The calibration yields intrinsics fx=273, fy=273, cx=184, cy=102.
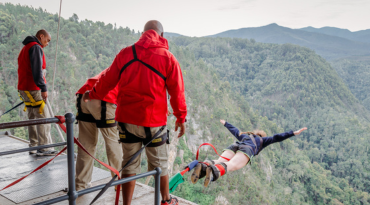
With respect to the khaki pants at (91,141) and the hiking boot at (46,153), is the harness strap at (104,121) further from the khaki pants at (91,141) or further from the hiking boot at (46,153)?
the hiking boot at (46,153)

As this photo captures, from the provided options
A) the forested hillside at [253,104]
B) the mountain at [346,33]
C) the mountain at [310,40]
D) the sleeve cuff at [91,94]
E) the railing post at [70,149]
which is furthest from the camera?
the mountain at [346,33]

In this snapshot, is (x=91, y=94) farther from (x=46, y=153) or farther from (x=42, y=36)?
(x=46, y=153)

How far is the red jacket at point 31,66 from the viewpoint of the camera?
3.08 metres

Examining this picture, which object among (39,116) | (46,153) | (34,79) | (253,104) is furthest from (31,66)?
(253,104)

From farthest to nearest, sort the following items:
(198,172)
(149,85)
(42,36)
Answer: (42,36) → (198,172) → (149,85)

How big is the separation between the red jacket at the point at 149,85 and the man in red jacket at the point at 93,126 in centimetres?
41

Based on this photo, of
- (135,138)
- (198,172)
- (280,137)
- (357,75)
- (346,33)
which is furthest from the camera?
(346,33)

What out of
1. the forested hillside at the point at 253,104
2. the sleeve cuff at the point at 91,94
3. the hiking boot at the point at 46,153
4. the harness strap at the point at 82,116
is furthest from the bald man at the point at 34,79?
the forested hillside at the point at 253,104

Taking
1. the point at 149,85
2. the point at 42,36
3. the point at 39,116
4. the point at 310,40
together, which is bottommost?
the point at 39,116

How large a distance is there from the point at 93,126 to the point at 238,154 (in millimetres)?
1919

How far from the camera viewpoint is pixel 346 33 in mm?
128875

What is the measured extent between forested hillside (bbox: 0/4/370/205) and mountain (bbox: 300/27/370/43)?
178 ft

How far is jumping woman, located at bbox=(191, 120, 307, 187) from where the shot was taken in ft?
9.13

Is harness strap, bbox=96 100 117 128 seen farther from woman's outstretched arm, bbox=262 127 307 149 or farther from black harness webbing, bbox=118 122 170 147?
woman's outstretched arm, bbox=262 127 307 149
